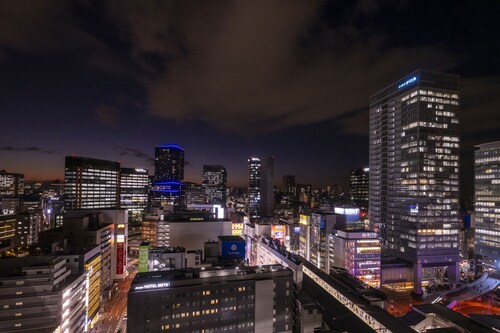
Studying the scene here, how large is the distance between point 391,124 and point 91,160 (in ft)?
453

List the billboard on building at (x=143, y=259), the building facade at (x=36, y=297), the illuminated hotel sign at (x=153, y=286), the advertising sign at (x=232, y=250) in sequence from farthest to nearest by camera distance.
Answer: the advertising sign at (x=232, y=250)
the billboard on building at (x=143, y=259)
the building facade at (x=36, y=297)
the illuminated hotel sign at (x=153, y=286)

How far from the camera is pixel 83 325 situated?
55.8 metres

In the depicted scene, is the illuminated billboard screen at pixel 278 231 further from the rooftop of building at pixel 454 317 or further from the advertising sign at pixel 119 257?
the rooftop of building at pixel 454 317

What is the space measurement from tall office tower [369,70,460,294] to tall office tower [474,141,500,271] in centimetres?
1814

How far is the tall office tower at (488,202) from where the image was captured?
90.8 meters

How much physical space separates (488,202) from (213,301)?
9864cm

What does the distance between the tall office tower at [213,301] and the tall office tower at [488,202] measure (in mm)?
78325

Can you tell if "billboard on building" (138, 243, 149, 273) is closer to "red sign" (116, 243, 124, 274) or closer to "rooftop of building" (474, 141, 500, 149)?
"red sign" (116, 243, 124, 274)

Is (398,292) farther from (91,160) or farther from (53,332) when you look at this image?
(91,160)

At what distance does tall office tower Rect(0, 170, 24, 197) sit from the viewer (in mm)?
186613

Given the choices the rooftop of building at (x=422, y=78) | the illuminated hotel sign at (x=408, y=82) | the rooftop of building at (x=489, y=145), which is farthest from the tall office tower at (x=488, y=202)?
the illuminated hotel sign at (x=408, y=82)

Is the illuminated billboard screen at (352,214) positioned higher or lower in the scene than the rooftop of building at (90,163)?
lower

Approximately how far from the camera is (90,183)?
145 meters

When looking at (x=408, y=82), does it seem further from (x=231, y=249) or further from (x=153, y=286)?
(x=153, y=286)
